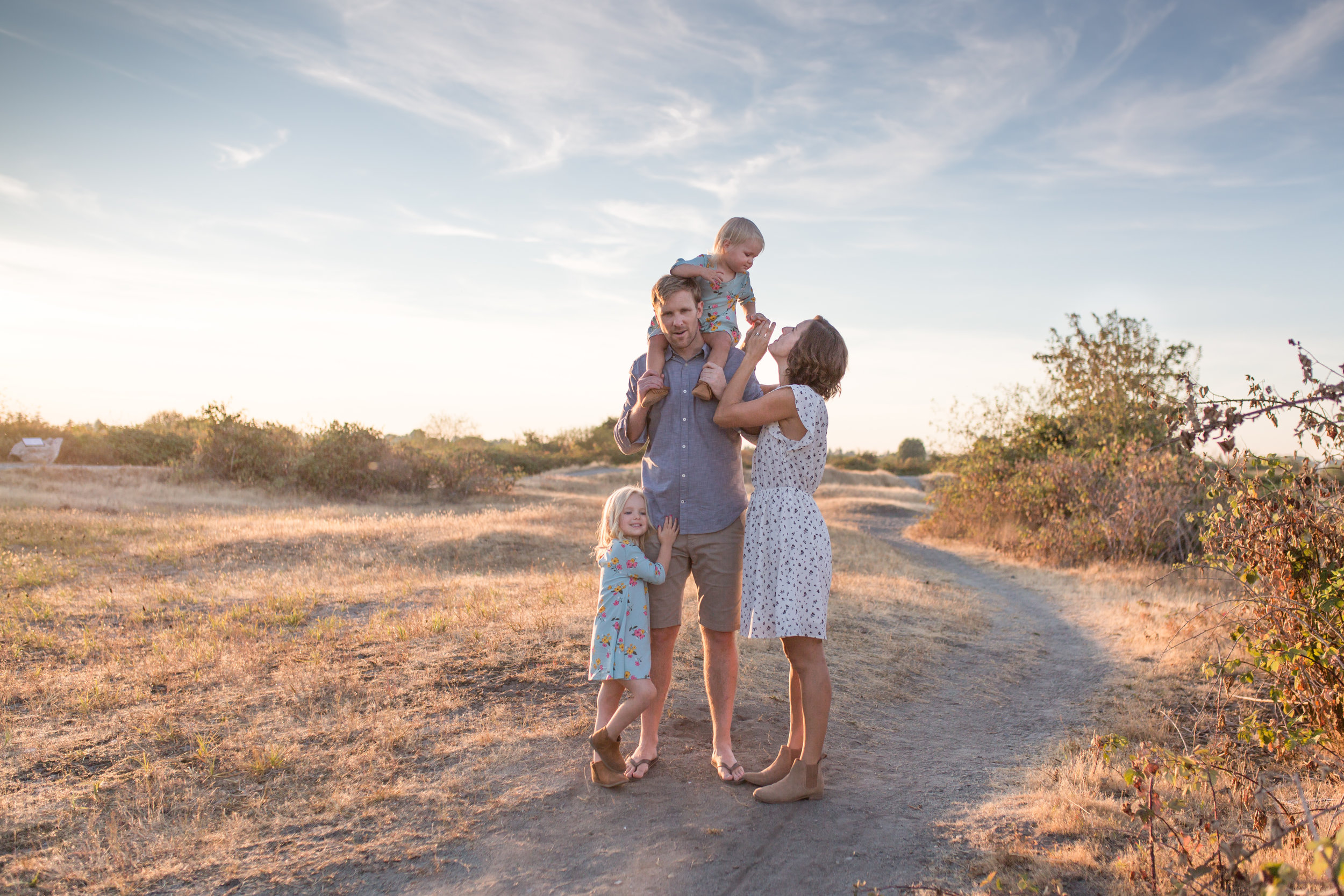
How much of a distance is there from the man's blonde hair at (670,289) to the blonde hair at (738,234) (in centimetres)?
25

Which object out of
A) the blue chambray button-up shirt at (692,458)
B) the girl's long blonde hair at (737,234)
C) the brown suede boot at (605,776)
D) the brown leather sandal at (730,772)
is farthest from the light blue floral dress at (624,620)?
the girl's long blonde hair at (737,234)

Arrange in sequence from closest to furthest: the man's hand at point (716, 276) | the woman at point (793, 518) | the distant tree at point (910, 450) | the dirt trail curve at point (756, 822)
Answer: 1. the dirt trail curve at point (756, 822)
2. the woman at point (793, 518)
3. the man's hand at point (716, 276)
4. the distant tree at point (910, 450)

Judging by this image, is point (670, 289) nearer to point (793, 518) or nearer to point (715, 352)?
point (715, 352)

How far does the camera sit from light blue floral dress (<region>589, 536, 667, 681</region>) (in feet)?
12.4

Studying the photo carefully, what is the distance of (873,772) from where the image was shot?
14.0 feet

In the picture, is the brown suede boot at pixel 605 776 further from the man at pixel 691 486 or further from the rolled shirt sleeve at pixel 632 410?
the rolled shirt sleeve at pixel 632 410

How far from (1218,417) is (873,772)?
2.37 metres

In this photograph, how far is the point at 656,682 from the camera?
12.9 ft

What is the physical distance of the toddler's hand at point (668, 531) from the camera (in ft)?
12.2

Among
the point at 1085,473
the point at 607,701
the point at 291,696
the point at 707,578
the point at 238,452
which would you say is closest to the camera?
the point at 707,578

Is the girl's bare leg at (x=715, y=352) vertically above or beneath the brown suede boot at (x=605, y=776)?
above

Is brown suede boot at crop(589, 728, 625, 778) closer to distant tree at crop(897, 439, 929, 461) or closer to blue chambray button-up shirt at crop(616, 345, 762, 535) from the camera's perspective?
blue chambray button-up shirt at crop(616, 345, 762, 535)

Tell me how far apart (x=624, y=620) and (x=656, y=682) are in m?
0.38

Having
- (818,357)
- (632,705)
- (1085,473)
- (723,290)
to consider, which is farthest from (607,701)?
(1085,473)
